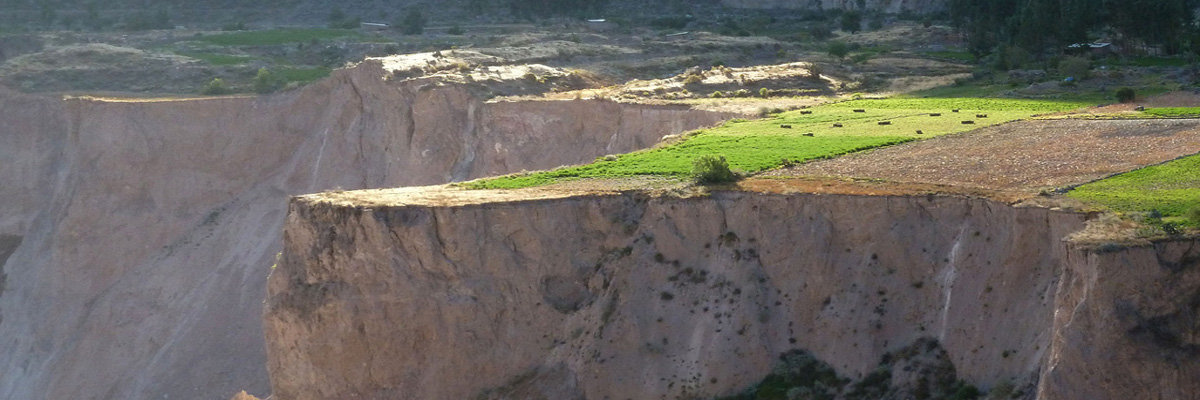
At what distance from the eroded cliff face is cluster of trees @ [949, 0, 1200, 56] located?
87.9 feet

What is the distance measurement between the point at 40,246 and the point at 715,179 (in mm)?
27531

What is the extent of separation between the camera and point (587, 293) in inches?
1105

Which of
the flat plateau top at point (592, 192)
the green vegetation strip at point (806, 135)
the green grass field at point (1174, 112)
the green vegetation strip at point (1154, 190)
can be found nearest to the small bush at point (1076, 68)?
the green vegetation strip at point (806, 135)

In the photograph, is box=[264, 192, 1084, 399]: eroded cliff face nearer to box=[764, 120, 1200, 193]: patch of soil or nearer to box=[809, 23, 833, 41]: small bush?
box=[764, 120, 1200, 193]: patch of soil

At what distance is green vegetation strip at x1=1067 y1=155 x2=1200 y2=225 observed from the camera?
76.2ft

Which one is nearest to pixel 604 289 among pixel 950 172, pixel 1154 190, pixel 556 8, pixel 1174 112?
pixel 950 172

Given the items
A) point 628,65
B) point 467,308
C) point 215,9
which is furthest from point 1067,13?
point 215,9

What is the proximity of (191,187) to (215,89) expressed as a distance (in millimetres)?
6339

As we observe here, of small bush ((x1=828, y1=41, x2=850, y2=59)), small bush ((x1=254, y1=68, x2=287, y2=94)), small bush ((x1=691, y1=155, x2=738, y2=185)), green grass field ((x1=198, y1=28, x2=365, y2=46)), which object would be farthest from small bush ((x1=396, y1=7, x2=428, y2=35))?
small bush ((x1=691, y1=155, x2=738, y2=185))

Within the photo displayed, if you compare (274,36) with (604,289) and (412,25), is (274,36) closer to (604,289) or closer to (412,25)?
(412,25)

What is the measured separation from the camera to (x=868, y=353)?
25750 mm

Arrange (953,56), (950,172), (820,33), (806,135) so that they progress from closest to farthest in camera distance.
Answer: (950,172), (806,135), (953,56), (820,33)

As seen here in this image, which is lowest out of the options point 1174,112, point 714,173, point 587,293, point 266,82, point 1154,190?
point 266,82

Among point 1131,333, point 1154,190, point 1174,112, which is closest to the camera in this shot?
point 1131,333
